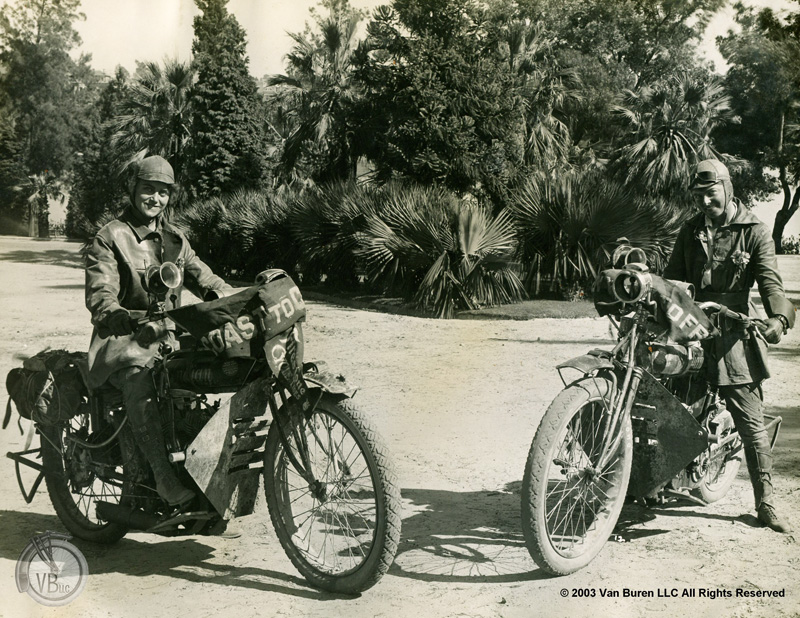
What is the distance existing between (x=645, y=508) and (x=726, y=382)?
0.80 meters

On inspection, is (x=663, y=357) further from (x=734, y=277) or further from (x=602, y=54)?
(x=602, y=54)

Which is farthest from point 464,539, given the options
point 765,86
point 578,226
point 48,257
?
point 48,257

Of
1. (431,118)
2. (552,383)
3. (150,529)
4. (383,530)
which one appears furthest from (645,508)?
(431,118)

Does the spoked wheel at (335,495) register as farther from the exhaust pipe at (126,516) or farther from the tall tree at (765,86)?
the tall tree at (765,86)

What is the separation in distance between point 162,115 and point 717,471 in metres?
20.7

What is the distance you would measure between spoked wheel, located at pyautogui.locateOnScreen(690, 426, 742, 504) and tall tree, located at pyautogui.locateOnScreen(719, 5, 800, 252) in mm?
2235

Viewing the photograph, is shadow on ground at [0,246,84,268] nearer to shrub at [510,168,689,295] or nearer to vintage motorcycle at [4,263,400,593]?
shrub at [510,168,689,295]

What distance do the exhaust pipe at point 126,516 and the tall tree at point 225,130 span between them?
13.8 metres

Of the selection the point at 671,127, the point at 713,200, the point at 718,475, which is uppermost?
the point at 671,127

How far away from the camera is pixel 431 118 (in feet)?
65.5

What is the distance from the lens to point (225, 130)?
21.7 metres

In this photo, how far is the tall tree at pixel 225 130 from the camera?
63.3 feet

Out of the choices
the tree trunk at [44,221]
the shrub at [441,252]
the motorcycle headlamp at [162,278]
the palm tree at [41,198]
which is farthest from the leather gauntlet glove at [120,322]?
the tree trunk at [44,221]

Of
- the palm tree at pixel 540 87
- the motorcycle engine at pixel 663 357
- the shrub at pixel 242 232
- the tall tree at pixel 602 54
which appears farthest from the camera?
the palm tree at pixel 540 87
